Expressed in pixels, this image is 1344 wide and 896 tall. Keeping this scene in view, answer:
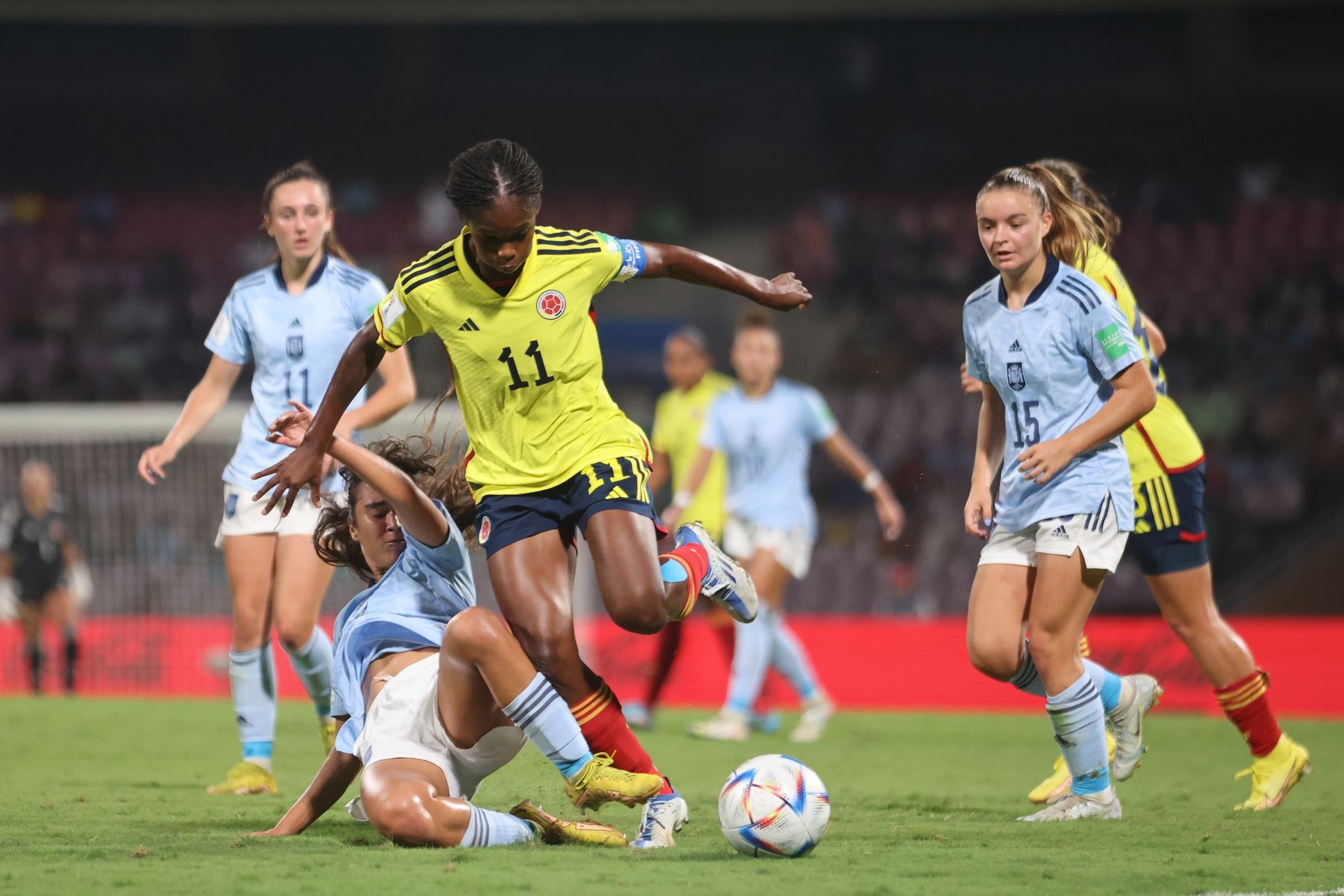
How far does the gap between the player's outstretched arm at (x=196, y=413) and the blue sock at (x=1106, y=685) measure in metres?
3.65

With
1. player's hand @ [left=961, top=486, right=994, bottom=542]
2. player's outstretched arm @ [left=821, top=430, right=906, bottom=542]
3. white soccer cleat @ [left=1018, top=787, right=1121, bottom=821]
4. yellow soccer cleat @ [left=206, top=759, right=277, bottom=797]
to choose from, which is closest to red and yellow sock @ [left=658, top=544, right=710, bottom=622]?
player's hand @ [left=961, top=486, right=994, bottom=542]

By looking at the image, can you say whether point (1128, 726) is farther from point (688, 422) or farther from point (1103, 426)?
point (688, 422)

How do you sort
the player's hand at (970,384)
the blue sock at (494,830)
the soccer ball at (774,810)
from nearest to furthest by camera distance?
the soccer ball at (774,810) < the blue sock at (494,830) < the player's hand at (970,384)

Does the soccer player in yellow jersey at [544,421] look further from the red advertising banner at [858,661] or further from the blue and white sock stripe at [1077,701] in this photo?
the red advertising banner at [858,661]

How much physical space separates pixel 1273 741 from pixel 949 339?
438 inches

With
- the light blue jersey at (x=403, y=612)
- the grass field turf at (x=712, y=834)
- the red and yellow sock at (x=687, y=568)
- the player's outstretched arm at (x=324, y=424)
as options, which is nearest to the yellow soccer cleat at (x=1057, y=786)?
the grass field turf at (x=712, y=834)

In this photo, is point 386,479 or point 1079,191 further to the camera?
point 1079,191

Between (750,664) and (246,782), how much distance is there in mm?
3566

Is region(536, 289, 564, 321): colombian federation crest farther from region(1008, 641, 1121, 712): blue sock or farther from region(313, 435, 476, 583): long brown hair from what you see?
region(1008, 641, 1121, 712): blue sock

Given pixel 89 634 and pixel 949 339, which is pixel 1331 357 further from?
pixel 89 634

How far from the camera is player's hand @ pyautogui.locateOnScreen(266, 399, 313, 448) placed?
4594 mm

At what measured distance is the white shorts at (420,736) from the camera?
4.37 m

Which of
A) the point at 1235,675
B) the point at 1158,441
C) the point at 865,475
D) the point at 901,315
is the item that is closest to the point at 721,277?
the point at 1158,441

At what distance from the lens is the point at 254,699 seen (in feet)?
20.4
